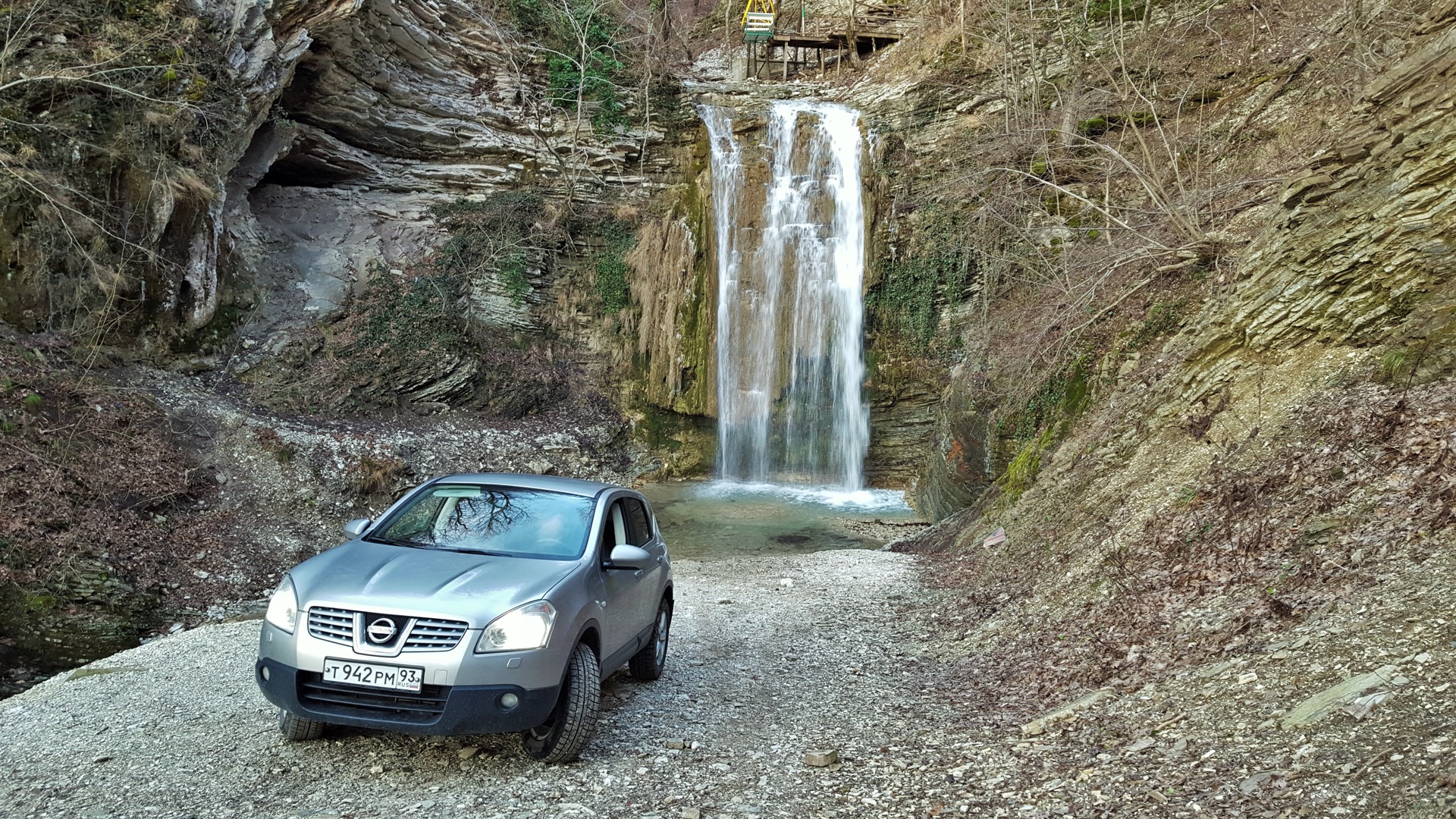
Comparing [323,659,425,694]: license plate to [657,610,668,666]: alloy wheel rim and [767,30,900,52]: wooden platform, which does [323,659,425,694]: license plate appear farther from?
[767,30,900,52]: wooden platform

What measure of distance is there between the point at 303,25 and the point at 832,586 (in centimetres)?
1584

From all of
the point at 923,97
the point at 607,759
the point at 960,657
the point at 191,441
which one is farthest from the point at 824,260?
the point at 607,759

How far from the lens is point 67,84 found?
14547mm

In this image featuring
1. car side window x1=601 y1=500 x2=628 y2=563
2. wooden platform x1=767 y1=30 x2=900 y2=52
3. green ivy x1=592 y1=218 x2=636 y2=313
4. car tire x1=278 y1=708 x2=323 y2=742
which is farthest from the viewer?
wooden platform x1=767 y1=30 x2=900 y2=52

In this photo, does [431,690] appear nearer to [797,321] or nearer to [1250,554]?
[1250,554]

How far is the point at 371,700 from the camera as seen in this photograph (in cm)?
448

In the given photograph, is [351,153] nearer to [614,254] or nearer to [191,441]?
[614,254]

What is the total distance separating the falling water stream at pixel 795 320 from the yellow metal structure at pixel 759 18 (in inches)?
259

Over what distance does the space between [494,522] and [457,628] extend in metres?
1.25

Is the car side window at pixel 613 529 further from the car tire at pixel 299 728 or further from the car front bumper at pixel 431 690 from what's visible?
the car tire at pixel 299 728

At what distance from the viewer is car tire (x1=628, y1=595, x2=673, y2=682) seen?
21.7ft

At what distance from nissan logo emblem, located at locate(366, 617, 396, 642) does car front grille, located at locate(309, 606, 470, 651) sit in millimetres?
89

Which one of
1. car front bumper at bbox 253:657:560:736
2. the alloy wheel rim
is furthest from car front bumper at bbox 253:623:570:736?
the alloy wheel rim

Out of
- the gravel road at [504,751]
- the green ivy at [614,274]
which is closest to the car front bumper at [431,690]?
the gravel road at [504,751]
